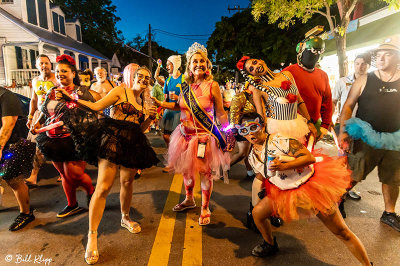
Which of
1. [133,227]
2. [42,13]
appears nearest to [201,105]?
[133,227]

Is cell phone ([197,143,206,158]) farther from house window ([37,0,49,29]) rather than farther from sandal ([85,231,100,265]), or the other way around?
house window ([37,0,49,29])

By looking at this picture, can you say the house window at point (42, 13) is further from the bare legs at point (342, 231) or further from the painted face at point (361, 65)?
the bare legs at point (342, 231)

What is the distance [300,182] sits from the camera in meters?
2.06

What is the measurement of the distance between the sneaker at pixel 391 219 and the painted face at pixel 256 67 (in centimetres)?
250

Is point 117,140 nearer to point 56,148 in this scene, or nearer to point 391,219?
point 56,148

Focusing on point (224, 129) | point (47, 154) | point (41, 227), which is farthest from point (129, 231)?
point (224, 129)

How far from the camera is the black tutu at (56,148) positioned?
3164mm

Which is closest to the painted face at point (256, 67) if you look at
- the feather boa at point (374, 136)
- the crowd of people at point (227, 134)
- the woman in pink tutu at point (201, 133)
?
the crowd of people at point (227, 134)

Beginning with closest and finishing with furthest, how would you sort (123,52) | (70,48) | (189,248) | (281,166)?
1. (281,166)
2. (189,248)
3. (70,48)
4. (123,52)

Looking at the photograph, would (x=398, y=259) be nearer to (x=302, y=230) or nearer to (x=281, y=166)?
(x=302, y=230)

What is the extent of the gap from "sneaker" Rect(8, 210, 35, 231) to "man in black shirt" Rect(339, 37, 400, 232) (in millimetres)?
4181

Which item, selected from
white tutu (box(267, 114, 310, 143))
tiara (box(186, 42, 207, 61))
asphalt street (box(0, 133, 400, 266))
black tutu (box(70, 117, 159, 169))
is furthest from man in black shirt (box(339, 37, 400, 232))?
black tutu (box(70, 117, 159, 169))

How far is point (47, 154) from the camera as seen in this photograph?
3186 millimetres

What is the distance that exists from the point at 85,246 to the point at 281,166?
89.7 inches
